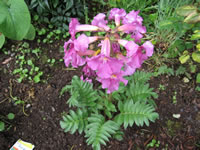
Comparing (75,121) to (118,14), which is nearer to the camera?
(118,14)

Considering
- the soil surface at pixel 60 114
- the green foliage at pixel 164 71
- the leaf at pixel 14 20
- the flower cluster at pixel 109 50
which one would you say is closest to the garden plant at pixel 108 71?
the flower cluster at pixel 109 50

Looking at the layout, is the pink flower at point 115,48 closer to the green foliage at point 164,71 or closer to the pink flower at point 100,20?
the pink flower at point 100,20

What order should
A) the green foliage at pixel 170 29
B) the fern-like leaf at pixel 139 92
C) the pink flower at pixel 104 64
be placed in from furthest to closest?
the green foliage at pixel 170 29, the fern-like leaf at pixel 139 92, the pink flower at pixel 104 64

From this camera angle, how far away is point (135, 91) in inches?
68.4

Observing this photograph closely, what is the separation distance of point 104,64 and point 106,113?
86 centimetres

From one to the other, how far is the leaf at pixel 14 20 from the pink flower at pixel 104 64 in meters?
1.16

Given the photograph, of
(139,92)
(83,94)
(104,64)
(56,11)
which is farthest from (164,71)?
(56,11)

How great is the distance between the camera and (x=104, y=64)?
960 millimetres

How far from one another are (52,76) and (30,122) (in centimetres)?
62

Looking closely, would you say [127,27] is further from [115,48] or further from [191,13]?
[191,13]

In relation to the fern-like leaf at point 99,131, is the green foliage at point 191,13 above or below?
above

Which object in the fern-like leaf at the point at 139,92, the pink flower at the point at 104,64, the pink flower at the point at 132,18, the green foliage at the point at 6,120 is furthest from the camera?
the green foliage at the point at 6,120

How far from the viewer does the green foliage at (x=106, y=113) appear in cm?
147

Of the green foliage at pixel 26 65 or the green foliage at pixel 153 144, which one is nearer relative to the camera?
the green foliage at pixel 153 144
